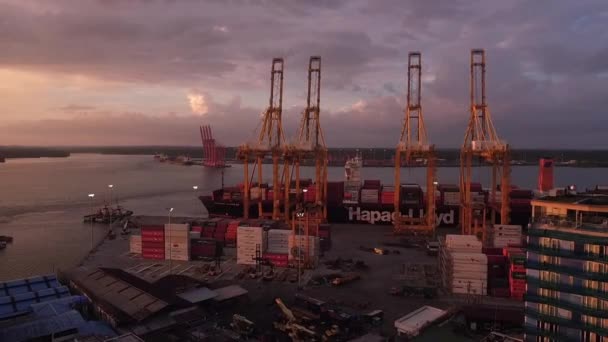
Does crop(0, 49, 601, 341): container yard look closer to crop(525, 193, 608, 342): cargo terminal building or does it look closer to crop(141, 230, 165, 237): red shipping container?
crop(141, 230, 165, 237): red shipping container

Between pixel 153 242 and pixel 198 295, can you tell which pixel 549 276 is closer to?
pixel 198 295

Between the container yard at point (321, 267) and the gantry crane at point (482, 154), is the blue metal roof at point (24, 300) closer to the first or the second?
the container yard at point (321, 267)

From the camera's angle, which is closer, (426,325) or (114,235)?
(426,325)

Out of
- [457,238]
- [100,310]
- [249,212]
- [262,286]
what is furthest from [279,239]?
[249,212]

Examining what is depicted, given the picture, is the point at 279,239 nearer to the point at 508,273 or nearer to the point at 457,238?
the point at 457,238

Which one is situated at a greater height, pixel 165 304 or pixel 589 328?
pixel 589 328

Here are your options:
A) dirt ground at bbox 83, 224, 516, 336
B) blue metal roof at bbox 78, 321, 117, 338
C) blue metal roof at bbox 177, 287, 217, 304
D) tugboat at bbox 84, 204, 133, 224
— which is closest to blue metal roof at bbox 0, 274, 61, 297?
dirt ground at bbox 83, 224, 516, 336
